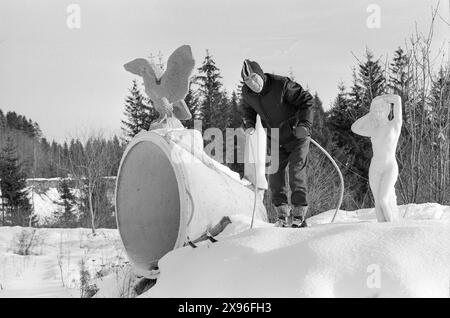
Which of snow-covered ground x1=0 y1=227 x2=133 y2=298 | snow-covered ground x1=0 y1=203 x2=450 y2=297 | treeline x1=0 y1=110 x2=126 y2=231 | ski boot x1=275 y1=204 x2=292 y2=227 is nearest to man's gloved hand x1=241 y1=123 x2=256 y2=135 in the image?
ski boot x1=275 y1=204 x2=292 y2=227

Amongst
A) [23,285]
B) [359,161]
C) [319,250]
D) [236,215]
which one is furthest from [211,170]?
[359,161]

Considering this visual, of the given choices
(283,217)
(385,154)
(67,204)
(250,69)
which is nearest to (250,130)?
(250,69)

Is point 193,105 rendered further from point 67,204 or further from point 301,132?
point 301,132

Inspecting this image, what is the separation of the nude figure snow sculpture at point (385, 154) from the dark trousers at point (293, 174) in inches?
28.5

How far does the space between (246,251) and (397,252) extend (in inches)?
36.2

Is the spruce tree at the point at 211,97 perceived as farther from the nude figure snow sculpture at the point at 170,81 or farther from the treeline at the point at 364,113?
the nude figure snow sculpture at the point at 170,81

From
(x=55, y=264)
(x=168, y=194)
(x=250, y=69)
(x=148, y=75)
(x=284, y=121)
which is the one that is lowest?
(x=55, y=264)

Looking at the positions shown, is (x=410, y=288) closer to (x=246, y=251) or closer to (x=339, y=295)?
(x=339, y=295)

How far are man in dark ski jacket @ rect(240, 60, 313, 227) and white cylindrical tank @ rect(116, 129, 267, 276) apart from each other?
510 millimetres

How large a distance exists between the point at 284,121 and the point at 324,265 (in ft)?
6.40

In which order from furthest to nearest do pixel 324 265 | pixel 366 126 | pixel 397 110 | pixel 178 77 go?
pixel 178 77 → pixel 366 126 → pixel 397 110 → pixel 324 265

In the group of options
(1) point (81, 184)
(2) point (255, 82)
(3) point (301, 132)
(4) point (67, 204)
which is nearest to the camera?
(3) point (301, 132)

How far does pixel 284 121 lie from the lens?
4.57 meters

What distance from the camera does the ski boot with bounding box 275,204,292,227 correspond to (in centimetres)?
443
